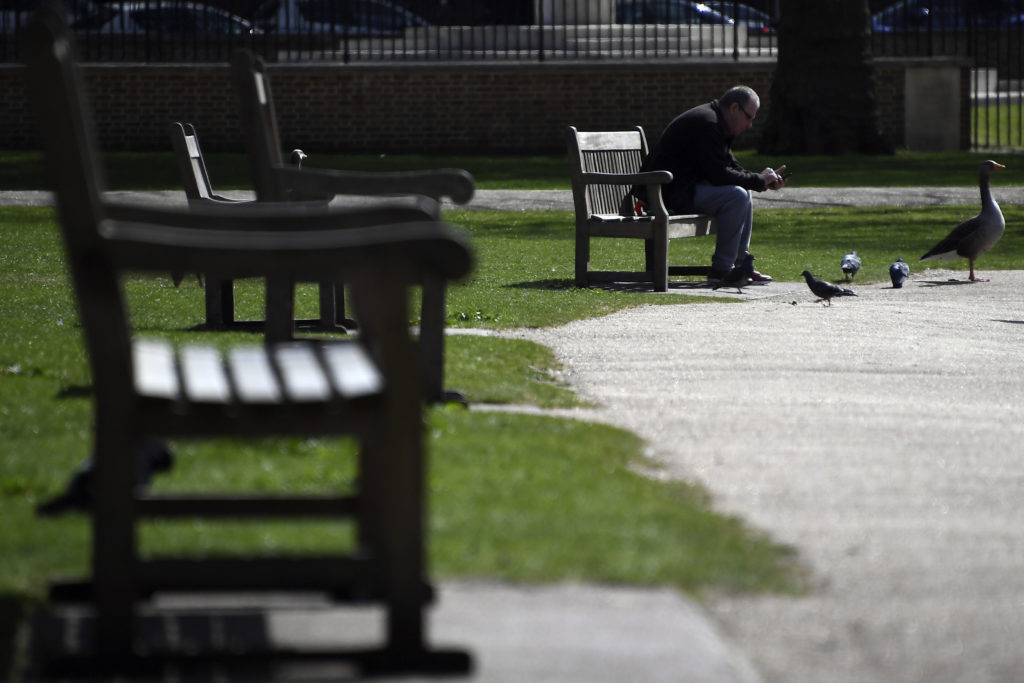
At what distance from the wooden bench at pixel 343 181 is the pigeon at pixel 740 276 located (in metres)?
5.31

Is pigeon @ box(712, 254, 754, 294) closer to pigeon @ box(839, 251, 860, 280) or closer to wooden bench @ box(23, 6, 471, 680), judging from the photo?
pigeon @ box(839, 251, 860, 280)

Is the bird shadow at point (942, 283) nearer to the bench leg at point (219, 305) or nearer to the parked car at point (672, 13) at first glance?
the bench leg at point (219, 305)

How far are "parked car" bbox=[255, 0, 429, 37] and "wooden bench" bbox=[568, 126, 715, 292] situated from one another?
53.1 ft

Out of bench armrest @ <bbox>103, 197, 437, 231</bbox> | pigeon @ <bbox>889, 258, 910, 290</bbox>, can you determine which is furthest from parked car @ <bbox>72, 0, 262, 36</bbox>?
bench armrest @ <bbox>103, 197, 437, 231</bbox>

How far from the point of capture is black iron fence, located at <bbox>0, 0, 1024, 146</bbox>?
26516 mm

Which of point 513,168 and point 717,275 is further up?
point 513,168

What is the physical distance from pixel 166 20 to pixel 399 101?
533 cm

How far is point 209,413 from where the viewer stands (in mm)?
3041

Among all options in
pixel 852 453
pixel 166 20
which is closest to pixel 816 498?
pixel 852 453

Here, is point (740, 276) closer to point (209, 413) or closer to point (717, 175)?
point (717, 175)

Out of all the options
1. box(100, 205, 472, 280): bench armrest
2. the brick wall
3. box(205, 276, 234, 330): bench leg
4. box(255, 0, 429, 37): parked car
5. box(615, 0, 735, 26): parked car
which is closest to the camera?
box(100, 205, 472, 280): bench armrest

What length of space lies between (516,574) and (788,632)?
0.68 metres

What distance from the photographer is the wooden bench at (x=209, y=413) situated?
2.96 m

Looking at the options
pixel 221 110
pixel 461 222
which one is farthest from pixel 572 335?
pixel 221 110
